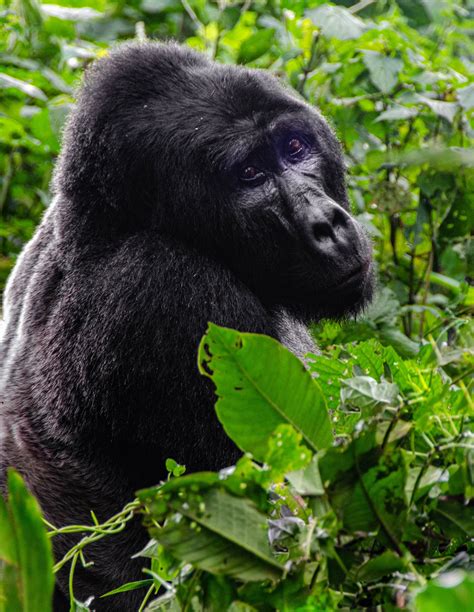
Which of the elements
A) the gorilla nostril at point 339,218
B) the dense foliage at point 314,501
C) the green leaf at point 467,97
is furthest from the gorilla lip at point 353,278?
the green leaf at point 467,97

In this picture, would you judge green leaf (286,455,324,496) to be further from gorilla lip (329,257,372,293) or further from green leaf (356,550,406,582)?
gorilla lip (329,257,372,293)

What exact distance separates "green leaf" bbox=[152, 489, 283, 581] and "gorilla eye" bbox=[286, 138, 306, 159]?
5.11 feet

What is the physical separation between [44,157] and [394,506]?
3824 mm

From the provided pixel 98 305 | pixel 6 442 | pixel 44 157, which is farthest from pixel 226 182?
pixel 44 157

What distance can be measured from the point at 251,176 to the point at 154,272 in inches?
15.3

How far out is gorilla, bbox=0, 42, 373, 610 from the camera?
2.13 m

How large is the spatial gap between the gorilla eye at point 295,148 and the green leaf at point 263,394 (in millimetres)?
1405

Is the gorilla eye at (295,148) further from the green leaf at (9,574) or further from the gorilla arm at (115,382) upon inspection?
the green leaf at (9,574)

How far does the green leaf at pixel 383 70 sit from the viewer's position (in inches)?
129

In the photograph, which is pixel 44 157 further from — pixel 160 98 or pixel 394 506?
pixel 394 506

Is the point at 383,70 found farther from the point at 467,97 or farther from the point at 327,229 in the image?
the point at 327,229

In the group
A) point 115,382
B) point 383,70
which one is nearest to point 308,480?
point 115,382

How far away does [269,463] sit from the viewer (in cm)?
97

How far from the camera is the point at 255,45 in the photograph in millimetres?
3928
